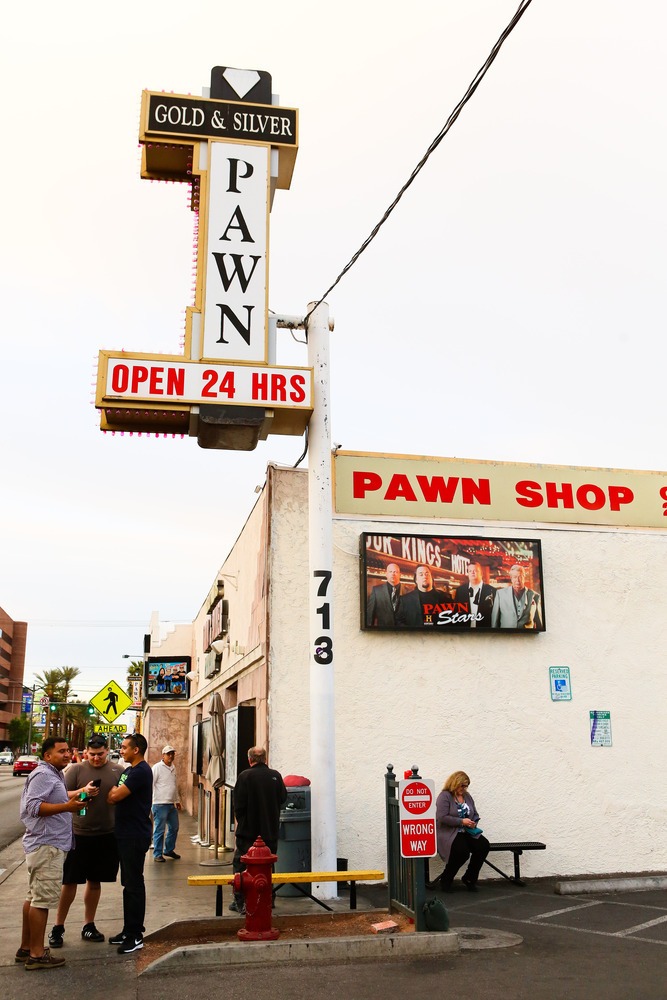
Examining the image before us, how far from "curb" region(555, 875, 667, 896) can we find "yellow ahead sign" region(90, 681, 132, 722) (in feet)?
32.8

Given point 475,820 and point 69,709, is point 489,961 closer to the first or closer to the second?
point 475,820

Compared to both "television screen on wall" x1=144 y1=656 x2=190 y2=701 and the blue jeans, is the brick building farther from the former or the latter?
the blue jeans

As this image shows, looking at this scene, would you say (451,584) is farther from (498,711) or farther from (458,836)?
(458,836)

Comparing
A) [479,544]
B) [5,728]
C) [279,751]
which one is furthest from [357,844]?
[5,728]

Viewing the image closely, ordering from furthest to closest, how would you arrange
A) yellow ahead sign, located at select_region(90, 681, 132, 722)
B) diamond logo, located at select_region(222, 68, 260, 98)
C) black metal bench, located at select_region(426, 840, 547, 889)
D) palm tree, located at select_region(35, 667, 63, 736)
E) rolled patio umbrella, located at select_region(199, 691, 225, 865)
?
palm tree, located at select_region(35, 667, 63, 736) → yellow ahead sign, located at select_region(90, 681, 132, 722) → rolled patio umbrella, located at select_region(199, 691, 225, 865) → diamond logo, located at select_region(222, 68, 260, 98) → black metal bench, located at select_region(426, 840, 547, 889)

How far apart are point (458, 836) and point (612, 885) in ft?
6.43

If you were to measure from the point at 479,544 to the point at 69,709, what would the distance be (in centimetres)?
9090

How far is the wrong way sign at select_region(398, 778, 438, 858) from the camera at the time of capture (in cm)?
818

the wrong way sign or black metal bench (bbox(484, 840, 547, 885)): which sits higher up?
the wrong way sign

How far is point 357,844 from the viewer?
11.4 metres

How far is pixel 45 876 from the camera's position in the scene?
754 cm

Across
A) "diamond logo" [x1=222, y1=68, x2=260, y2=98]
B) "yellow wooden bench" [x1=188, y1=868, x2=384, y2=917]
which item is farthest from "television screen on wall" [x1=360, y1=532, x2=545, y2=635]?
"diamond logo" [x1=222, y1=68, x2=260, y2=98]

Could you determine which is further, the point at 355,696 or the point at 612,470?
the point at 612,470

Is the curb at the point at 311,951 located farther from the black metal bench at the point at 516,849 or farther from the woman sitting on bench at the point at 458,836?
the black metal bench at the point at 516,849
